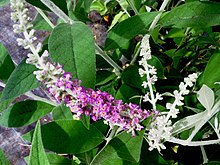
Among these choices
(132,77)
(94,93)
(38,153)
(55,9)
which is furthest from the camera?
(132,77)

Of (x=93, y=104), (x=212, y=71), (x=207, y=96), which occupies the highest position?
(x=93, y=104)

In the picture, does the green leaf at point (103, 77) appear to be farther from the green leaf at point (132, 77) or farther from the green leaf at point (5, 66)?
the green leaf at point (5, 66)

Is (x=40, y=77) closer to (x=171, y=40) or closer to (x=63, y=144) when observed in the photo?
(x=63, y=144)

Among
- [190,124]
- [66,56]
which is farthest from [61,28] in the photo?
[190,124]

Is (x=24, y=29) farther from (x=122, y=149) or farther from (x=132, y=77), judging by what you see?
(x=132, y=77)

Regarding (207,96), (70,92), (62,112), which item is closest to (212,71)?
(207,96)

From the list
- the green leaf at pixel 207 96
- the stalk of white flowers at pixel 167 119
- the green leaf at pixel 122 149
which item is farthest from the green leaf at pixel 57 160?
the green leaf at pixel 207 96

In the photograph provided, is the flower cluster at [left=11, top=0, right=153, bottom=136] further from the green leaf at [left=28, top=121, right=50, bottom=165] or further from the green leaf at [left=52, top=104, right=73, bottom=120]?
the green leaf at [left=52, top=104, right=73, bottom=120]
